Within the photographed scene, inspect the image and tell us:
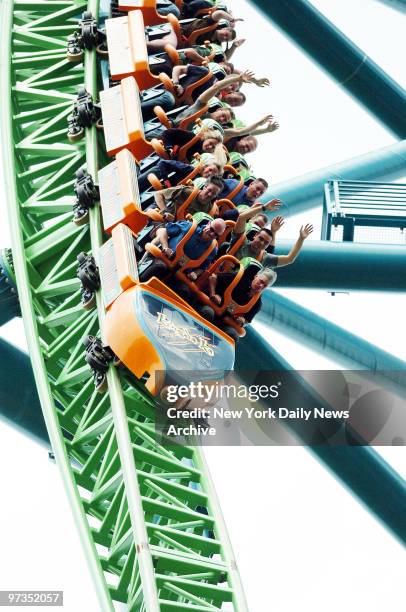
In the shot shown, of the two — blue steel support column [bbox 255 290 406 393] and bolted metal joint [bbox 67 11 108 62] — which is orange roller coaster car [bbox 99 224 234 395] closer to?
blue steel support column [bbox 255 290 406 393]

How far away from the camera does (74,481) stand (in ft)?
36.4

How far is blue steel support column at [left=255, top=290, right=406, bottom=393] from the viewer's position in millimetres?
14156

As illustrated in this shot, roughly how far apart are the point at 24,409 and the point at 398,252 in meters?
2.62

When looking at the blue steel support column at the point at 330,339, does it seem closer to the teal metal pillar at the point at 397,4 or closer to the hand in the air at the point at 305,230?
the hand in the air at the point at 305,230

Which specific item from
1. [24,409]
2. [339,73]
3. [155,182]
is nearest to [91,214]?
[155,182]

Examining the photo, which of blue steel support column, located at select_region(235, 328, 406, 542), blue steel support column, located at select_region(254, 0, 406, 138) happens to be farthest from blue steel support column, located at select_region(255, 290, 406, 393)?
blue steel support column, located at select_region(254, 0, 406, 138)

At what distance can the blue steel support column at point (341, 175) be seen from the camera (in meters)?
15.4

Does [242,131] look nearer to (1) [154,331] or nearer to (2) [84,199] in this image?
(2) [84,199]

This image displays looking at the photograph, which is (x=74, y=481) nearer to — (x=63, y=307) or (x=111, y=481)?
(x=111, y=481)

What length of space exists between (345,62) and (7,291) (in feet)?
15.4

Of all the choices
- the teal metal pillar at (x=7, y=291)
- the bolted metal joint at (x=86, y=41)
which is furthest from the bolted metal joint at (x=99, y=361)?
the bolted metal joint at (x=86, y=41)

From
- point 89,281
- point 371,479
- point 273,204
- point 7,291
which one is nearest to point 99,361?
point 89,281

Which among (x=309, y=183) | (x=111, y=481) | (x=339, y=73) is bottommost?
(x=111, y=481)

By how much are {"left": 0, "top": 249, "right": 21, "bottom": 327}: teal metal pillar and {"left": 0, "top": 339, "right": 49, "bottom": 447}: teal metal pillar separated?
11.9 inches
